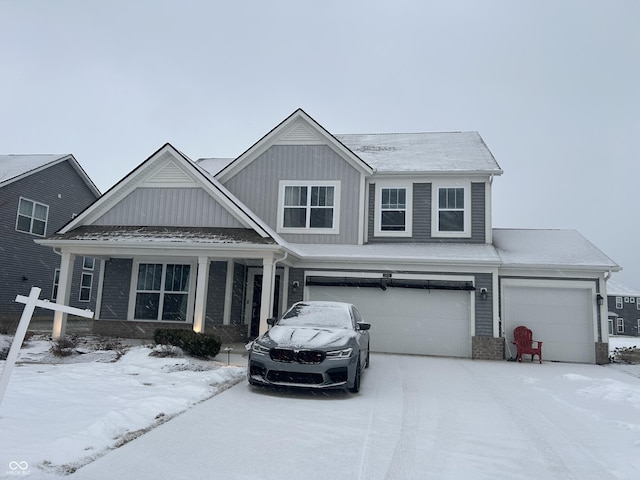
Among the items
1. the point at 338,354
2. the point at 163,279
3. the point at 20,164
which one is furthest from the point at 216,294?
the point at 20,164

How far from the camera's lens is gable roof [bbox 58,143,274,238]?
13.9 m

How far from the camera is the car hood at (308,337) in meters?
8.09

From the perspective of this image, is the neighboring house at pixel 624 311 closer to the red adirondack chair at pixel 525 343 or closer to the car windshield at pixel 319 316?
the red adirondack chair at pixel 525 343

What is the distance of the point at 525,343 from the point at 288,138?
32.3 ft

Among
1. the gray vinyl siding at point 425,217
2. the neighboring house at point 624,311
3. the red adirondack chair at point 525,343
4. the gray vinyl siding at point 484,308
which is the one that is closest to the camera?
the red adirondack chair at point 525,343

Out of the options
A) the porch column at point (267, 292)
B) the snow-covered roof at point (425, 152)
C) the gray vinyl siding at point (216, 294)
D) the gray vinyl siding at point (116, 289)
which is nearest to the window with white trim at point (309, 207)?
the snow-covered roof at point (425, 152)

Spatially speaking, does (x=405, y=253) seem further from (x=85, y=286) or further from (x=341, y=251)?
(x=85, y=286)

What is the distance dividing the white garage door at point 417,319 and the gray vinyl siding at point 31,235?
13999 millimetres

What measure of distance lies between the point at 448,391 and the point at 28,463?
6770 millimetres

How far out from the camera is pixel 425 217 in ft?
52.5

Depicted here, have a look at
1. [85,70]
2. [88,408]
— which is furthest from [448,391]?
[85,70]

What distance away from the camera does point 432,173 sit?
1581cm

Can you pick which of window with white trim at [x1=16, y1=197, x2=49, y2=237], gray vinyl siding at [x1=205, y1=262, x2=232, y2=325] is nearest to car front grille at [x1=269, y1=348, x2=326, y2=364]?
gray vinyl siding at [x1=205, y1=262, x2=232, y2=325]

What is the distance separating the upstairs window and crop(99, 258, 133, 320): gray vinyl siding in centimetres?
1017
